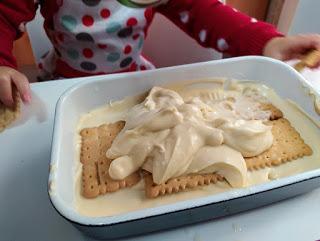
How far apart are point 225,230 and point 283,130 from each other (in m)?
0.18

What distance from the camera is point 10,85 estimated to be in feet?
1.84

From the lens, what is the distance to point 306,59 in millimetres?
Result: 631

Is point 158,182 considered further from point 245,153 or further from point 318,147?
point 318,147

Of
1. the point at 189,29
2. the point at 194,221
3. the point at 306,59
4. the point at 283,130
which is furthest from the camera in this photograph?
the point at 189,29

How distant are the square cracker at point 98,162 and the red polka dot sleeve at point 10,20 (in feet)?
0.92

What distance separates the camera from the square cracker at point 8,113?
56 cm

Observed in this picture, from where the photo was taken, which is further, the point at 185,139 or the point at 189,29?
the point at 189,29

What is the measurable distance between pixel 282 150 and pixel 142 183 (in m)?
0.20

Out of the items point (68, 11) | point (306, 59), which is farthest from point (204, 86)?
point (68, 11)

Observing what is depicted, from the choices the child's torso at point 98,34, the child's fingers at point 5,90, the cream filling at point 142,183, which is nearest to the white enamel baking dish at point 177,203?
the cream filling at point 142,183

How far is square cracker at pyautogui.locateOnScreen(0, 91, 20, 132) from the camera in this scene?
563mm

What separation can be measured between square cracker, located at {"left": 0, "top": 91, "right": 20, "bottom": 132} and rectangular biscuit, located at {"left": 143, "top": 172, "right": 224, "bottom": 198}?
27 cm

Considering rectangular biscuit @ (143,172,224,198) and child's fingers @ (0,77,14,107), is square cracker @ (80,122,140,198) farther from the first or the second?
child's fingers @ (0,77,14,107)

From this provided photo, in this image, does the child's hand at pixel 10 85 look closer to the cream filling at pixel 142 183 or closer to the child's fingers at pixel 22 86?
the child's fingers at pixel 22 86
